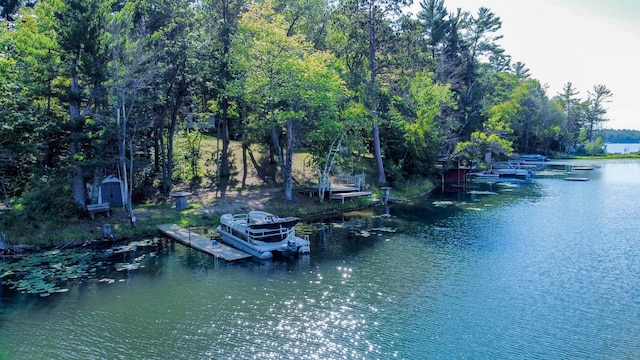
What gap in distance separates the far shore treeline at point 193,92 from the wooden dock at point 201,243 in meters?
2.90

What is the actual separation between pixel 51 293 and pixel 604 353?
19.3 metres

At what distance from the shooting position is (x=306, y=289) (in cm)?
1745

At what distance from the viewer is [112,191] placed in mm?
28453

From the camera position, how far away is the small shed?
28.1 metres

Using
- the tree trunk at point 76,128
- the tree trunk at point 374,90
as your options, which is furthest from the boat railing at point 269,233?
the tree trunk at point 374,90

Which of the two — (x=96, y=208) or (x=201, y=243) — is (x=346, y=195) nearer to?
(x=201, y=243)

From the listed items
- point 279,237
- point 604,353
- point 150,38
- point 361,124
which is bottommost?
point 604,353

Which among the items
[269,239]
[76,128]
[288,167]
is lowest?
[269,239]

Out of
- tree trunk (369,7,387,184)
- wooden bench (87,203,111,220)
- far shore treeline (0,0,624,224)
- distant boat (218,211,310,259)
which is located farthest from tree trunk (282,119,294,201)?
wooden bench (87,203,111,220)

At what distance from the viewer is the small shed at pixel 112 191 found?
2814 centimetres

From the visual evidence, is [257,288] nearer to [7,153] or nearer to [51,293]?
[51,293]

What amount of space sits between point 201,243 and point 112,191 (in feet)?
29.8

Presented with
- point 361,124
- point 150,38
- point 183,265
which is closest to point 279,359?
point 183,265

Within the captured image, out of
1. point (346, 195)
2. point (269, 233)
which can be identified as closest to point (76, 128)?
point (269, 233)
